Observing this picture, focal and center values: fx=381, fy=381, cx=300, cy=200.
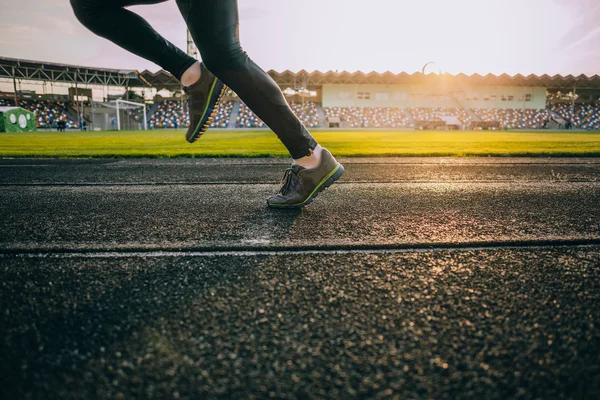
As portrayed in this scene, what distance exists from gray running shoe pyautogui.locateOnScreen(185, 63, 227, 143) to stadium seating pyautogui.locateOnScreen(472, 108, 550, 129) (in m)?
44.5

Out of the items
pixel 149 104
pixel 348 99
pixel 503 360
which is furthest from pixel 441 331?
pixel 149 104

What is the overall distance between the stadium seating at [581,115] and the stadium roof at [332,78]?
7.87 feet

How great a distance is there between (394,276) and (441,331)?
0.28m

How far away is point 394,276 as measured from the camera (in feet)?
3.20

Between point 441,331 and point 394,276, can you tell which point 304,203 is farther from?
point 441,331

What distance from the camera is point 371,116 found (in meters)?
42.3

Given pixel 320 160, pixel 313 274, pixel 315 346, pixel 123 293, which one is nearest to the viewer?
pixel 315 346

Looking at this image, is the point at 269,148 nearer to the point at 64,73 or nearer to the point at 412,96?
the point at 412,96

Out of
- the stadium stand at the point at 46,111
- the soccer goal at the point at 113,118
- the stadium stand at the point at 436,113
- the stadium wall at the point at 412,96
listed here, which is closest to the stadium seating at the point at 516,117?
the stadium wall at the point at 412,96

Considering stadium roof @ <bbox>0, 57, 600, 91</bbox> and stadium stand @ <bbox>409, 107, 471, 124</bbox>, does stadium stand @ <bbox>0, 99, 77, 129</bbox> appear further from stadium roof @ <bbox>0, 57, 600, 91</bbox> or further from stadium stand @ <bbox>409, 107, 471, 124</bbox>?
stadium stand @ <bbox>409, 107, 471, 124</bbox>

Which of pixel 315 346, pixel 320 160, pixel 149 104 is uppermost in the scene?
pixel 149 104

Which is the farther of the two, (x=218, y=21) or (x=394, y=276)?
(x=218, y=21)

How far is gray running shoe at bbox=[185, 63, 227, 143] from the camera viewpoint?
5.79 ft

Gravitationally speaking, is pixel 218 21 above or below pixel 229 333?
above
